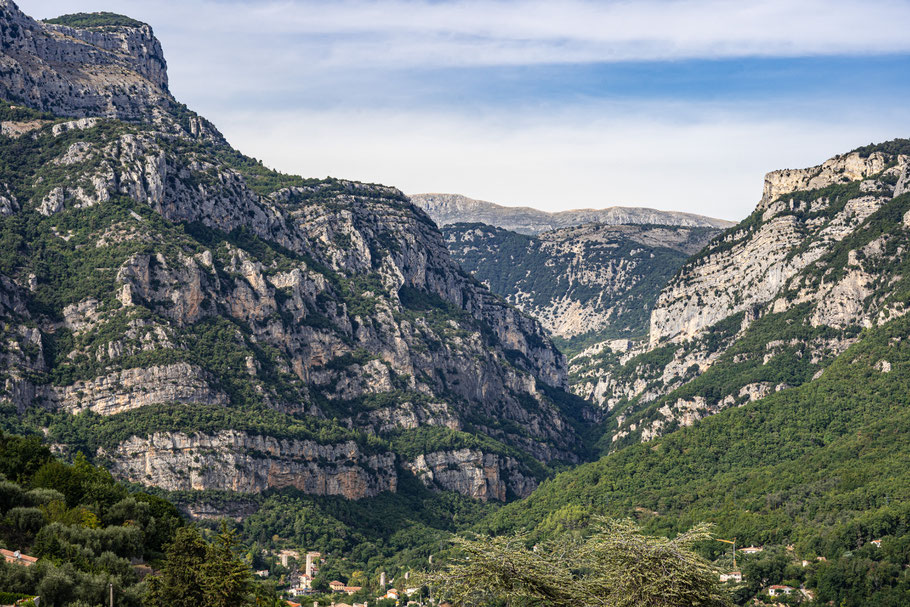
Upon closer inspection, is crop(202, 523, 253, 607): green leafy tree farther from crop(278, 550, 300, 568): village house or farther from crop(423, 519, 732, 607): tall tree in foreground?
crop(278, 550, 300, 568): village house

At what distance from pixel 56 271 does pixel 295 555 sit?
6479 cm

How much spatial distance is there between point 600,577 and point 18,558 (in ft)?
114

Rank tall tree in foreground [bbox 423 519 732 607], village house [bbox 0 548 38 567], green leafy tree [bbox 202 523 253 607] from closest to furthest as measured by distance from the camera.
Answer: tall tree in foreground [bbox 423 519 732 607]
green leafy tree [bbox 202 523 253 607]
village house [bbox 0 548 38 567]

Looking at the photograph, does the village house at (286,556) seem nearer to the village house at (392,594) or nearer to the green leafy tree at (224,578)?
the village house at (392,594)

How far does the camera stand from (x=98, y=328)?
187m

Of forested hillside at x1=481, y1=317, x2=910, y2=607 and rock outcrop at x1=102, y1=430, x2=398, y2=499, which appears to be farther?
rock outcrop at x1=102, y1=430, x2=398, y2=499

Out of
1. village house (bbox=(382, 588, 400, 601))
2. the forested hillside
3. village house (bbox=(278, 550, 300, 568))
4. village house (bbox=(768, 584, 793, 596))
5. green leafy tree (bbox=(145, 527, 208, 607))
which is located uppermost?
green leafy tree (bbox=(145, 527, 208, 607))

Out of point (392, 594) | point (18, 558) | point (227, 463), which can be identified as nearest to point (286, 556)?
point (227, 463)

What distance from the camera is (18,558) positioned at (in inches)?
2726

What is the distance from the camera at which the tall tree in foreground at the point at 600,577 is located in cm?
5884

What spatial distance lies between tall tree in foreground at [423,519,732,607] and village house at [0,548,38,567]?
24188 mm

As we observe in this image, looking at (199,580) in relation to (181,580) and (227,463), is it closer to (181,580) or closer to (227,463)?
(181,580)

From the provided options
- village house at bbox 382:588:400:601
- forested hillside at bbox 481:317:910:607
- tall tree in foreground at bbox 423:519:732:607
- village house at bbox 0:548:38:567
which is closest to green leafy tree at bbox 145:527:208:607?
village house at bbox 0:548:38:567

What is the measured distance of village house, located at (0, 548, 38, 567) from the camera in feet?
221
